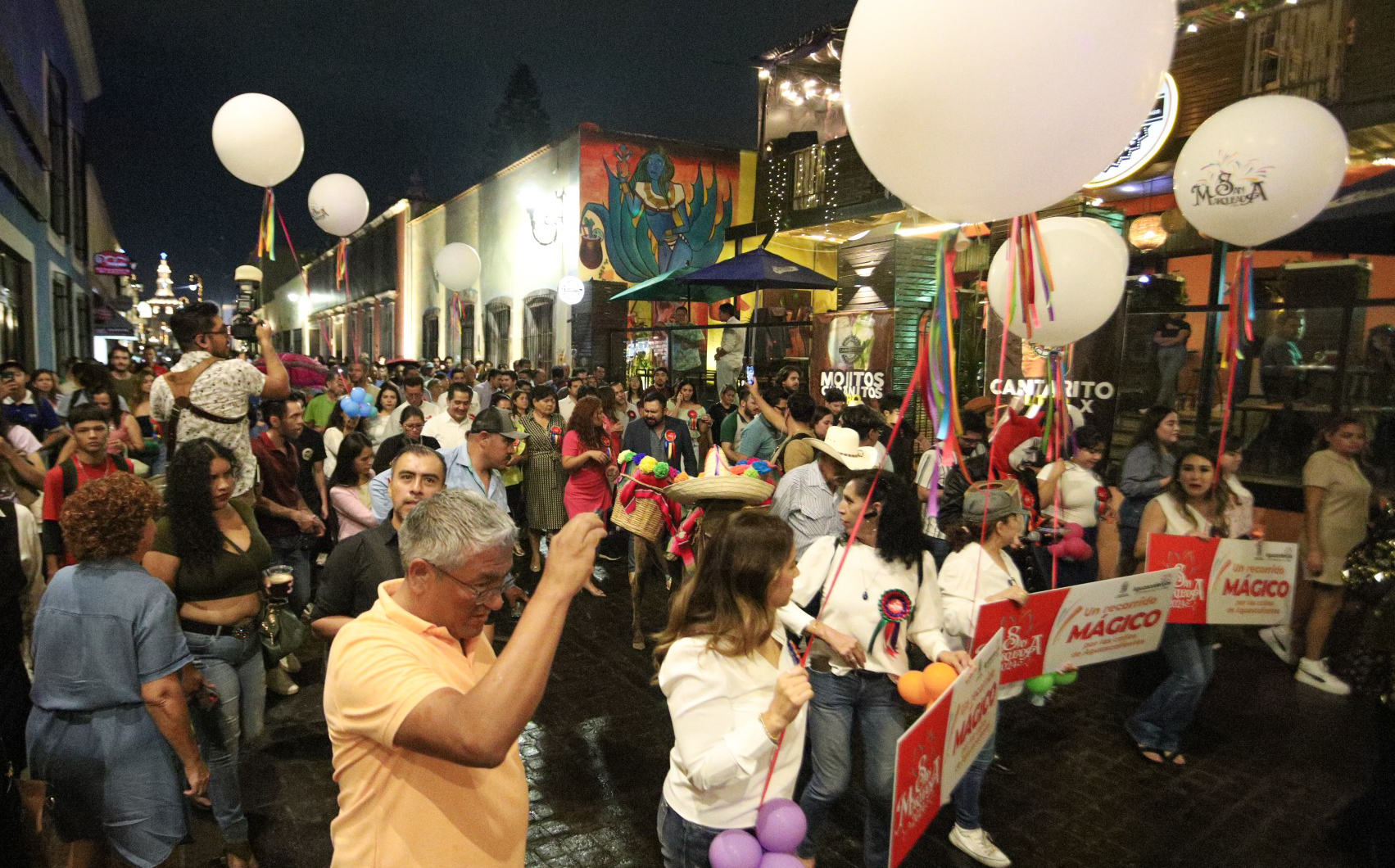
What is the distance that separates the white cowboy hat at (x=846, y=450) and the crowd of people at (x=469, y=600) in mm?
Result: 16

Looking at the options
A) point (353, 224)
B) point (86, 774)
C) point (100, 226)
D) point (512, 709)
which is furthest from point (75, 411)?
point (100, 226)

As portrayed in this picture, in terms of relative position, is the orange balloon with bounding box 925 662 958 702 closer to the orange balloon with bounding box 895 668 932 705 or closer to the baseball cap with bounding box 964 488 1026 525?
the orange balloon with bounding box 895 668 932 705

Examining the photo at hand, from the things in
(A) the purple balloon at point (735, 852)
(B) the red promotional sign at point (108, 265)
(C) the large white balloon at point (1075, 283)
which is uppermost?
(B) the red promotional sign at point (108, 265)

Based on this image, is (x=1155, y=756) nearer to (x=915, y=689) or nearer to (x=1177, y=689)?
(x=1177, y=689)

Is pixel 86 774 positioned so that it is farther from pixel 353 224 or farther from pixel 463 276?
pixel 463 276

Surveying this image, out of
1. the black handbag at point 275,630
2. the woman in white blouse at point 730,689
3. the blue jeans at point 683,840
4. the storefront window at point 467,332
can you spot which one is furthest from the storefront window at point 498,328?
the blue jeans at point 683,840

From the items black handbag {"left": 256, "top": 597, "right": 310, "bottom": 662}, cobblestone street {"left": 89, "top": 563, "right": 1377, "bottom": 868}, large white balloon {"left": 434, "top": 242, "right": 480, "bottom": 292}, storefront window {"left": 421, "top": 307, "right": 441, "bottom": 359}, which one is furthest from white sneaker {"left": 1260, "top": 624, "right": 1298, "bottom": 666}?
storefront window {"left": 421, "top": 307, "right": 441, "bottom": 359}

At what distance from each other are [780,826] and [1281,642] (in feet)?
19.4

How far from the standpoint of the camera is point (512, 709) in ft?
4.80

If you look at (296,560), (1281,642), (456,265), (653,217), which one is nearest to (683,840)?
(296,560)

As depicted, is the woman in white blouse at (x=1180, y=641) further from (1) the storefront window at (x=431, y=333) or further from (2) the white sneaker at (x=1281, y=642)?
(1) the storefront window at (x=431, y=333)

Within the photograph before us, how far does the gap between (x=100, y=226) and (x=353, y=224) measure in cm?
2867

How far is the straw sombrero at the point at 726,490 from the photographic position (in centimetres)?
477

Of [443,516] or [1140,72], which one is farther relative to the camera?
[1140,72]
